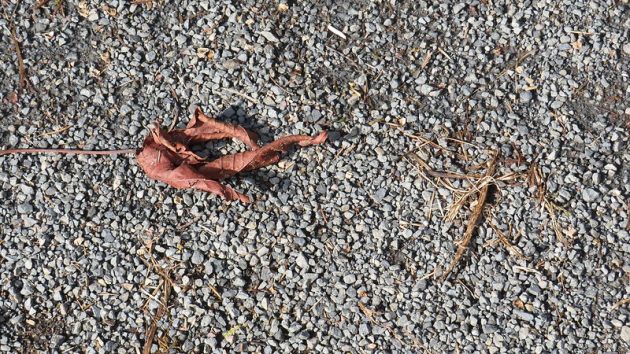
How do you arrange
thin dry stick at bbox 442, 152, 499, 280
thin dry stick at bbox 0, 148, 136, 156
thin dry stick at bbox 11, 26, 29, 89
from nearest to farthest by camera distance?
thin dry stick at bbox 442, 152, 499, 280 → thin dry stick at bbox 0, 148, 136, 156 → thin dry stick at bbox 11, 26, 29, 89

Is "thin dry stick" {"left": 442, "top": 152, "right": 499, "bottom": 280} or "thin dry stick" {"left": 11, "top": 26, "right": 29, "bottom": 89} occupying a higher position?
"thin dry stick" {"left": 442, "top": 152, "right": 499, "bottom": 280}

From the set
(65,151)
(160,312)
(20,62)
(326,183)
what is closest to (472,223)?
(326,183)

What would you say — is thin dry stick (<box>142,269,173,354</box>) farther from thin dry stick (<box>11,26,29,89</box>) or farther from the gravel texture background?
thin dry stick (<box>11,26,29,89</box>)

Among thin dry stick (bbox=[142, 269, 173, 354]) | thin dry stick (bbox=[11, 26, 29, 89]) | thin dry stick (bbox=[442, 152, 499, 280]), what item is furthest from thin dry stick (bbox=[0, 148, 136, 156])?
thin dry stick (bbox=[442, 152, 499, 280])

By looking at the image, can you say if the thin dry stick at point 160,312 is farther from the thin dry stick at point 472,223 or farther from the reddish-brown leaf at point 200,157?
the thin dry stick at point 472,223

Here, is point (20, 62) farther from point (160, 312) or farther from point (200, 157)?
point (160, 312)

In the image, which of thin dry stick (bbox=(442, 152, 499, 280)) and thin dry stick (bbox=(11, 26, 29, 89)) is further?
thin dry stick (bbox=(11, 26, 29, 89))
